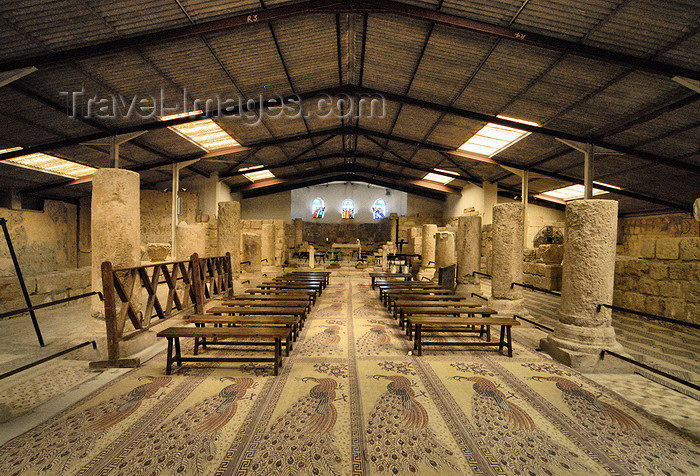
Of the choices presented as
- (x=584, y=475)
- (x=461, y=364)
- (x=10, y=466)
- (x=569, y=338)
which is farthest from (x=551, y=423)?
(x=10, y=466)

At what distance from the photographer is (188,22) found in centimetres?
497

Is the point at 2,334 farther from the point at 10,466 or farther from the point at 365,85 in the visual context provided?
the point at 365,85

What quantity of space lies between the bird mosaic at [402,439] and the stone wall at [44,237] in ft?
37.3

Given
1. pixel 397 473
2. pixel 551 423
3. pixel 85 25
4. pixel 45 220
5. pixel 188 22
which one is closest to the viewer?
pixel 397 473

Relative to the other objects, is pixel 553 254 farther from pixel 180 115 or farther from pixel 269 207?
pixel 269 207

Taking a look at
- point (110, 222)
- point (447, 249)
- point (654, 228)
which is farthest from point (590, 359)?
point (654, 228)

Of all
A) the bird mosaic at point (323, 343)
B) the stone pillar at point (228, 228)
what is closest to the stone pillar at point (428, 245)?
the stone pillar at point (228, 228)

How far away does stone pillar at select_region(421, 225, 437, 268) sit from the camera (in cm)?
1159

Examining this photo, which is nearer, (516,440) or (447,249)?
(516,440)

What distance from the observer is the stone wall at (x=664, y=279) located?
5.61 meters

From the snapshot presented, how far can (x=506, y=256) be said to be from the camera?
5953mm

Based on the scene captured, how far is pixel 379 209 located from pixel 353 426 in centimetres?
2295

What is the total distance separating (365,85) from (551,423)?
806 cm

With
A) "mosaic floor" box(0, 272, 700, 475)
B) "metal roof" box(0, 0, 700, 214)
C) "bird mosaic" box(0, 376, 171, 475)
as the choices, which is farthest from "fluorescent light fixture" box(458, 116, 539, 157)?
"bird mosaic" box(0, 376, 171, 475)
